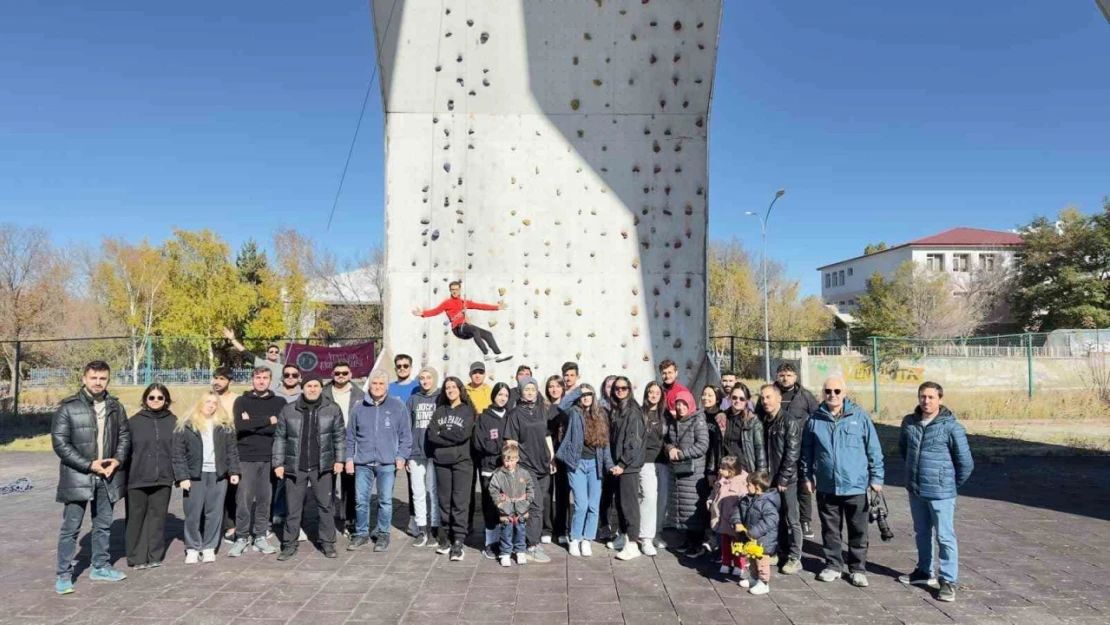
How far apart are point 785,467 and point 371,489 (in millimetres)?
3572

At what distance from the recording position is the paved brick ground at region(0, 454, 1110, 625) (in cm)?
431

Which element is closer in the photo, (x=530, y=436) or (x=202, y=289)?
(x=530, y=436)

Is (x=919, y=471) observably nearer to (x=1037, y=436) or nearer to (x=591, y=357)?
(x=591, y=357)

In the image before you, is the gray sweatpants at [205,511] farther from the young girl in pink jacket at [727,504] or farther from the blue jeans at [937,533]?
the blue jeans at [937,533]

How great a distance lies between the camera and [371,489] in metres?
5.99

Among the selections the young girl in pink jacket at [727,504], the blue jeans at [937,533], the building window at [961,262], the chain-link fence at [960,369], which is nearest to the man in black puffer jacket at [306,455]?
the young girl in pink jacket at [727,504]

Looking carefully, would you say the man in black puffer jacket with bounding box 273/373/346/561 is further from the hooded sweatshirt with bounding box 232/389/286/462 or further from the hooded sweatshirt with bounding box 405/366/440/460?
the hooded sweatshirt with bounding box 405/366/440/460

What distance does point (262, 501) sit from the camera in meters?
5.82

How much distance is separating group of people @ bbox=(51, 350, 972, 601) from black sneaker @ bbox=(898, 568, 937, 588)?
2 cm

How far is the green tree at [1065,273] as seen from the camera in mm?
34906

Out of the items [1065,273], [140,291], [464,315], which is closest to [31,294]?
[140,291]

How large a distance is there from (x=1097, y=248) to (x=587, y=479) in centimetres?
4207

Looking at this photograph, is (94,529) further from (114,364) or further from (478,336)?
(114,364)

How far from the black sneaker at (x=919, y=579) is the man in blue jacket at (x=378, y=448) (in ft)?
13.6
